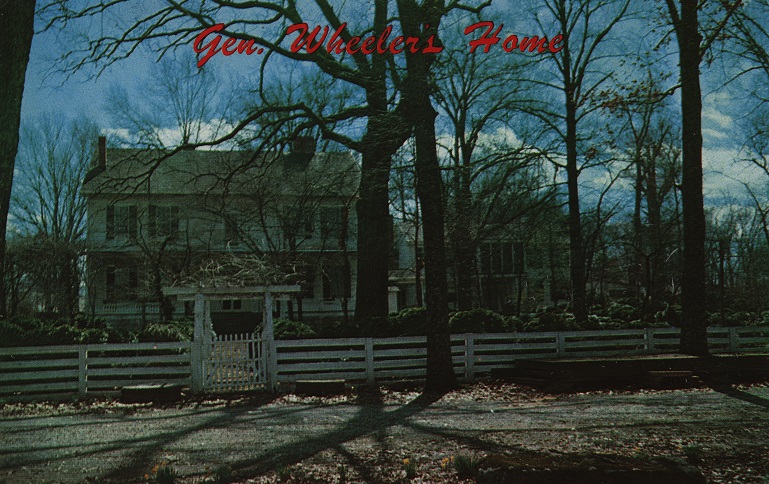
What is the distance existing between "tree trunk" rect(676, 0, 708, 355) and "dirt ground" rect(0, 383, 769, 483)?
257 cm

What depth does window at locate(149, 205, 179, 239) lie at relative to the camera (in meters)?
28.5

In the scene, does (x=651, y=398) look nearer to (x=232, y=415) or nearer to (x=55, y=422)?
(x=232, y=415)

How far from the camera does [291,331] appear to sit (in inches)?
739

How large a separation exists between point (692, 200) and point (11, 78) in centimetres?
1411

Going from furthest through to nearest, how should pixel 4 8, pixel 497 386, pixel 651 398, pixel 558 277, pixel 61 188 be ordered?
pixel 558 277 → pixel 61 188 → pixel 497 386 → pixel 651 398 → pixel 4 8

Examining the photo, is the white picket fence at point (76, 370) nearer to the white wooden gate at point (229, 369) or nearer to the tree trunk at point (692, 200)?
the white wooden gate at point (229, 369)

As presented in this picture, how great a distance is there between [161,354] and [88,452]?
801 centimetres

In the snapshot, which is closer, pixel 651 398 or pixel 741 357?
pixel 651 398

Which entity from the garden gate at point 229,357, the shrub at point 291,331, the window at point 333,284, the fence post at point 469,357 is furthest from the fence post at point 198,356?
the window at point 333,284

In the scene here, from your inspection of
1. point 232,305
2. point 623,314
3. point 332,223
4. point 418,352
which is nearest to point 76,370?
point 418,352

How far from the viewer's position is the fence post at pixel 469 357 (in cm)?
1572

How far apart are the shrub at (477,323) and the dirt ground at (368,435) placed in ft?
12.4

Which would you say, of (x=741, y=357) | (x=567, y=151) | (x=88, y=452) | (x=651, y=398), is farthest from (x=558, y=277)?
(x=88, y=452)

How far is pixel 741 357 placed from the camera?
15234mm
